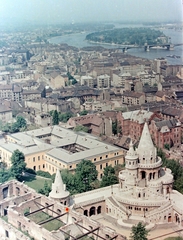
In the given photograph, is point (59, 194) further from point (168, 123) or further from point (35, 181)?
point (168, 123)

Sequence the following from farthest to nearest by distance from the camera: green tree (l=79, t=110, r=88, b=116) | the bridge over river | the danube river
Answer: the bridge over river < the danube river < green tree (l=79, t=110, r=88, b=116)

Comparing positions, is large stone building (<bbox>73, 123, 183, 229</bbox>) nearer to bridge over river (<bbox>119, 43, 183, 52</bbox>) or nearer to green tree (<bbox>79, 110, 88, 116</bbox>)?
green tree (<bbox>79, 110, 88, 116</bbox>)

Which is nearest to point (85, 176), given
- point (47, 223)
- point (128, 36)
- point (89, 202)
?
point (89, 202)

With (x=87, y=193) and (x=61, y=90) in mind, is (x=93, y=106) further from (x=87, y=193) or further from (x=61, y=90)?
(x=87, y=193)

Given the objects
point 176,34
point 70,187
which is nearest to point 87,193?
point 70,187

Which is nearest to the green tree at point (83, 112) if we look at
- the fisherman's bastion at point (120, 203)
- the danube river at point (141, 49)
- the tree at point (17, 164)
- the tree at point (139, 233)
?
the tree at point (17, 164)

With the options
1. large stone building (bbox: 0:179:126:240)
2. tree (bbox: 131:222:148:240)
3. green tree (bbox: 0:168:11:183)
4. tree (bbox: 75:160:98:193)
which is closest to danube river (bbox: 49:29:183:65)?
tree (bbox: 75:160:98:193)

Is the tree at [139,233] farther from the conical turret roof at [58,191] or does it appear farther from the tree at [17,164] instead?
the tree at [17,164]
